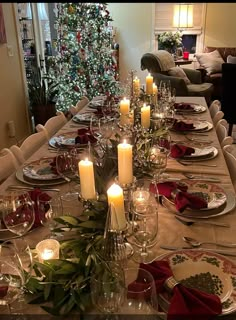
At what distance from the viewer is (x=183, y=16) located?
579 centimetres

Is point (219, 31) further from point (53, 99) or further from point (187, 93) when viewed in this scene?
point (53, 99)

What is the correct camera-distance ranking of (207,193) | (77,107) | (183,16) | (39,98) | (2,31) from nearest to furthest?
(207,193) → (77,107) → (2,31) → (39,98) → (183,16)

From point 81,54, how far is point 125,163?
140 inches

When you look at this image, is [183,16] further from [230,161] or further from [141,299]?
[141,299]

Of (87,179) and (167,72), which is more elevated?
(87,179)

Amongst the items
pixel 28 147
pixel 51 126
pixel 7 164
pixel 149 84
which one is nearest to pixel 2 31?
pixel 51 126

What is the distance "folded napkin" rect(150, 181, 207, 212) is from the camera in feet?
3.65

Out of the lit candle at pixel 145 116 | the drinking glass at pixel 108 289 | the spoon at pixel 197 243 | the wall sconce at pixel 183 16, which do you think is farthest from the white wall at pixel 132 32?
the drinking glass at pixel 108 289

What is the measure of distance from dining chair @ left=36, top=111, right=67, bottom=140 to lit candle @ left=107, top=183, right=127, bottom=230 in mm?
1290

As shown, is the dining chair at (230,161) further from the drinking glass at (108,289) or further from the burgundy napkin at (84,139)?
the drinking glass at (108,289)

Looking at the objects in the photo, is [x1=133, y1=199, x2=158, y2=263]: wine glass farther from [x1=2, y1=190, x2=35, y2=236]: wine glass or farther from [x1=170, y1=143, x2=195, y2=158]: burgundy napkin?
[x1=170, y1=143, x2=195, y2=158]: burgundy napkin

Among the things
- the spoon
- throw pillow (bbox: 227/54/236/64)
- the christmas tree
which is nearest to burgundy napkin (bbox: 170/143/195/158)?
the spoon

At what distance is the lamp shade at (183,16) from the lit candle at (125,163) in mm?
5347

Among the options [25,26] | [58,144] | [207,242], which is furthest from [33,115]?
[207,242]
